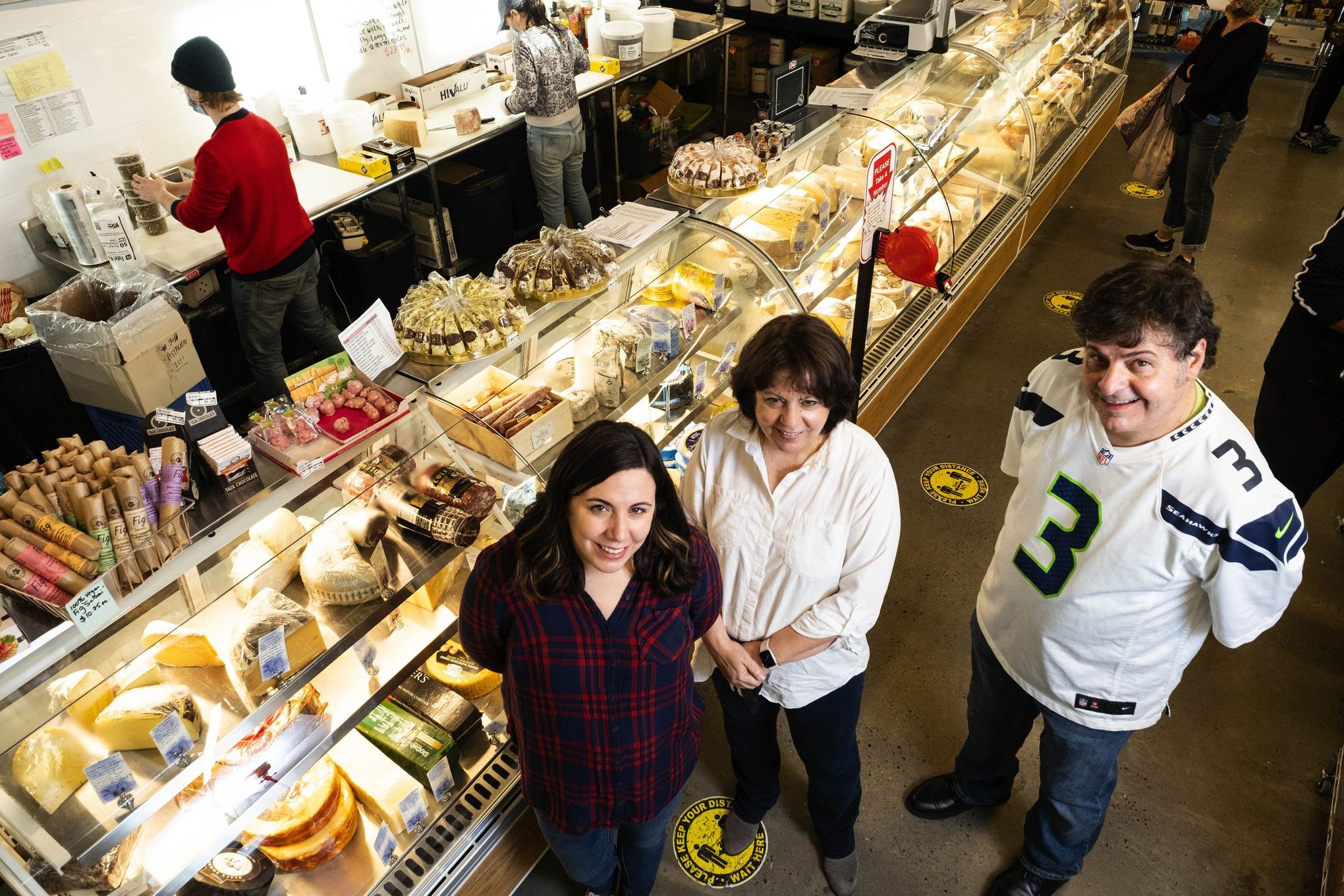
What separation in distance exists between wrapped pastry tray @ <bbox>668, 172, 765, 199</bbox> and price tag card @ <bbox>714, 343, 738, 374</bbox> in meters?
0.62

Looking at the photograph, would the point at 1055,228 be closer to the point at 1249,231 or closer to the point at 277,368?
the point at 1249,231

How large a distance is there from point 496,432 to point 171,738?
1127 mm

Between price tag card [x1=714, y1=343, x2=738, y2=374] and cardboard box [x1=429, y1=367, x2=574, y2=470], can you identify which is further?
price tag card [x1=714, y1=343, x2=738, y2=374]

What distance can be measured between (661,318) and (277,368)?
3.07 meters

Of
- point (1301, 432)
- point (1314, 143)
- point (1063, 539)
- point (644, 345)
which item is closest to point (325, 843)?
point (644, 345)

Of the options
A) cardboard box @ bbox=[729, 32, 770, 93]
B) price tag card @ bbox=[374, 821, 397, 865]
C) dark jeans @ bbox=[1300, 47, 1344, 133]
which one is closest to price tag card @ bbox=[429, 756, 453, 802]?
price tag card @ bbox=[374, 821, 397, 865]

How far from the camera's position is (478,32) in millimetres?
7336

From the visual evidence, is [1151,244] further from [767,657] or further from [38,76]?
[38,76]

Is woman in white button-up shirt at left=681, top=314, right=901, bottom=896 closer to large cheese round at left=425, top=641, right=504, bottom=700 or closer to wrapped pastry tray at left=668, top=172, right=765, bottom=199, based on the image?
large cheese round at left=425, top=641, right=504, bottom=700

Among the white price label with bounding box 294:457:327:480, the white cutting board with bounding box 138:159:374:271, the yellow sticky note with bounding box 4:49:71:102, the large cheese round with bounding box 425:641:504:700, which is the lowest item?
the large cheese round with bounding box 425:641:504:700

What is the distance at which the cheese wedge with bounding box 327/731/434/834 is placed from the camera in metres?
2.63

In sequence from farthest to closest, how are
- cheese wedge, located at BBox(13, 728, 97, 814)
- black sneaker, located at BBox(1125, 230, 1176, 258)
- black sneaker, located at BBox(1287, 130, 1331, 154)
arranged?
black sneaker, located at BBox(1287, 130, 1331, 154), black sneaker, located at BBox(1125, 230, 1176, 258), cheese wedge, located at BBox(13, 728, 97, 814)

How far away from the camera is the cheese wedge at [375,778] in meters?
2.63

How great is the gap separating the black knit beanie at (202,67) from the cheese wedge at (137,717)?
3.50 meters
